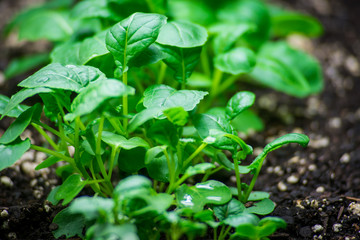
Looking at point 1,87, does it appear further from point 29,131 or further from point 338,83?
point 338,83

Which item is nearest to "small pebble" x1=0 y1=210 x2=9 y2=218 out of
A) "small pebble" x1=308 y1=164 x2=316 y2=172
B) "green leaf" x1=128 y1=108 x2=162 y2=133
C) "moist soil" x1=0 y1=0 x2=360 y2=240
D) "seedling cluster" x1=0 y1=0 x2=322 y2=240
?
"moist soil" x1=0 y1=0 x2=360 y2=240

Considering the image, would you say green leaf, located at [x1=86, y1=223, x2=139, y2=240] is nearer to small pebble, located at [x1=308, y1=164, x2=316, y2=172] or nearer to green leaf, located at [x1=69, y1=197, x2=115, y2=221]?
green leaf, located at [x1=69, y1=197, x2=115, y2=221]

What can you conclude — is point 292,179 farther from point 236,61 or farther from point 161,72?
point 161,72

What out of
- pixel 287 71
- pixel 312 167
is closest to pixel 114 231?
pixel 312 167

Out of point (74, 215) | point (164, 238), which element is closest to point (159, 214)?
point (164, 238)

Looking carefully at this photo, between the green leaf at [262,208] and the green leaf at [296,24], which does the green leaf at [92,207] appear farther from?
the green leaf at [296,24]

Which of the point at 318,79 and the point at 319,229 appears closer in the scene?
the point at 319,229
